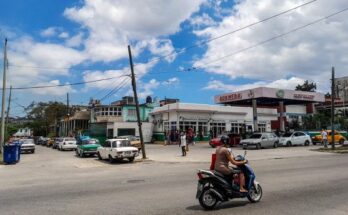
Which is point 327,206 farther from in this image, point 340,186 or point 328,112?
point 328,112

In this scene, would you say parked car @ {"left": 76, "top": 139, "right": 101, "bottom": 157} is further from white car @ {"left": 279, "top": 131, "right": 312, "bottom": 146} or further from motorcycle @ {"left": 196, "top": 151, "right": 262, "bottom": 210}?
motorcycle @ {"left": 196, "top": 151, "right": 262, "bottom": 210}

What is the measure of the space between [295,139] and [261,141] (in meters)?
5.63

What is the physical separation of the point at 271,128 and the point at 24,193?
49198 mm

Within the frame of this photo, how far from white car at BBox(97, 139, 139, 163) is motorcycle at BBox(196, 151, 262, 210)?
50.4 ft

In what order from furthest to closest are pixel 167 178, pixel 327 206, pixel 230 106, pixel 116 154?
pixel 230 106, pixel 116 154, pixel 167 178, pixel 327 206

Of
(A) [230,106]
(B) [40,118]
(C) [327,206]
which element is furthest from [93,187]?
(B) [40,118]

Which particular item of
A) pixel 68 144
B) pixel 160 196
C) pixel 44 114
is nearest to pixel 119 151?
pixel 160 196

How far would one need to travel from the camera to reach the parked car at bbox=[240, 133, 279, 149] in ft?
111

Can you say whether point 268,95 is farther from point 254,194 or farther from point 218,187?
point 218,187

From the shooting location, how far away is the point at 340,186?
11266 millimetres

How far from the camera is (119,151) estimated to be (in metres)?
23.3

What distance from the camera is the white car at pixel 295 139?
37.1m

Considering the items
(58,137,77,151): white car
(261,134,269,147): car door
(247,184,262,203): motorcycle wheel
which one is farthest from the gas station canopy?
(247,184,262,203): motorcycle wheel

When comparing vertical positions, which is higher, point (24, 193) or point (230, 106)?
point (230, 106)
